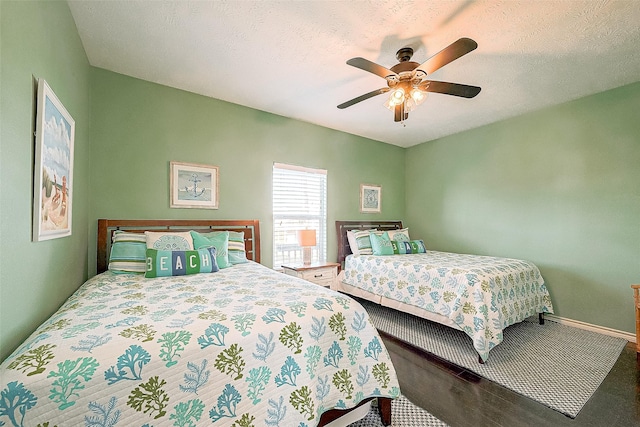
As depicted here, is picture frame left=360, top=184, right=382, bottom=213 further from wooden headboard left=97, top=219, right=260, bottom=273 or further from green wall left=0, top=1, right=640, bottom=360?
wooden headboard left=97, top=219, right=260, bottom=273

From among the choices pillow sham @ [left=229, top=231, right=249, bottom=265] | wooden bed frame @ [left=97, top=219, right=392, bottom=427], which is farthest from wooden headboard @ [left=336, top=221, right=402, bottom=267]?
pillow sham @ [left=229, top=231, right=249, bottom=265]

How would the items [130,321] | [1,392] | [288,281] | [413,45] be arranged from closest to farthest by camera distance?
[1,392], [130,321], [288,281], [413,45]

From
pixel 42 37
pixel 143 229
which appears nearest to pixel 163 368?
pixel 42 37

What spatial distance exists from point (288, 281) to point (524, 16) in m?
2.51

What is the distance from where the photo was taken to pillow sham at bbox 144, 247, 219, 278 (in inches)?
83.2

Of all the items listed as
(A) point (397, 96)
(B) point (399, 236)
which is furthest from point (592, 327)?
(A) point (397, 96)

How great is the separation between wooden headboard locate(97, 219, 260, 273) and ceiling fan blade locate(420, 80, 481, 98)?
2.36m

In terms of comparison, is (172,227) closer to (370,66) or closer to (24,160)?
(24,160)

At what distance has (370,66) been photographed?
192cm

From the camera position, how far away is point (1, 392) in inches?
30.5

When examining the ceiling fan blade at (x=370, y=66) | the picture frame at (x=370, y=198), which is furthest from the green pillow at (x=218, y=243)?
the picture frame at (x=370, y=198)

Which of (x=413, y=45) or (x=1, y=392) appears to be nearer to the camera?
(x=1, y=392)

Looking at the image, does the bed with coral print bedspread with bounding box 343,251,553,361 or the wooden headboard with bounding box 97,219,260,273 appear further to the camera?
the wooden headboard with bounding box 97,219,260,273

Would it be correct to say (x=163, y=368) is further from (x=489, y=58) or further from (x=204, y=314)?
(x=489, y=58)
